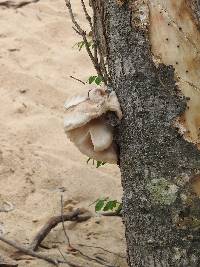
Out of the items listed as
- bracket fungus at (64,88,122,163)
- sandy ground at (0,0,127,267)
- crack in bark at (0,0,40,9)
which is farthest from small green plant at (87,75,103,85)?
crack in bark at (0,0,40,9)

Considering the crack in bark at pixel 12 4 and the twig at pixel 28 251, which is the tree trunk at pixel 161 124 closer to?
the twig at pixel 28 251

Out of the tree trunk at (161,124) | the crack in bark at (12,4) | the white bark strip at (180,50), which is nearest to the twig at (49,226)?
the tree trunk at (161,124)

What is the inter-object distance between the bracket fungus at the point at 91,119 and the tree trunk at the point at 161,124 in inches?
1.7

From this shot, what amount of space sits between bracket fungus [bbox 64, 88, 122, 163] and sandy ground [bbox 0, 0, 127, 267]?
3.07 ft

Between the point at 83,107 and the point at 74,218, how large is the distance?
131 cm

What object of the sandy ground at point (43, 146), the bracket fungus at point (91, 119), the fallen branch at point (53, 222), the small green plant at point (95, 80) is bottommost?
the sandy ground at point (43, 146)

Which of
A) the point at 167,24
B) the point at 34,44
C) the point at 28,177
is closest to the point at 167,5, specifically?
the point at 167,24

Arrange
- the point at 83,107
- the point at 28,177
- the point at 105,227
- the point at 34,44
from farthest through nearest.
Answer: the point at 34,44, the point at 28,177, the point at 105,227, the point at 83,107

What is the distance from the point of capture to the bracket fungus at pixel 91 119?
1813mm

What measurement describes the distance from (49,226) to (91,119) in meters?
1.16

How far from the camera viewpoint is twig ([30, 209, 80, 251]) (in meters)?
2.77

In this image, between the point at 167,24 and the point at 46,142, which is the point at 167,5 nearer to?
the point at 167,24

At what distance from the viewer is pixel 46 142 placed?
378cm

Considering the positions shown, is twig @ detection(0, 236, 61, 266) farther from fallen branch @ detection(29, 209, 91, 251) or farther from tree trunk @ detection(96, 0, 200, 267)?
tree trunk @ detection(96, 0, 200, 267)
